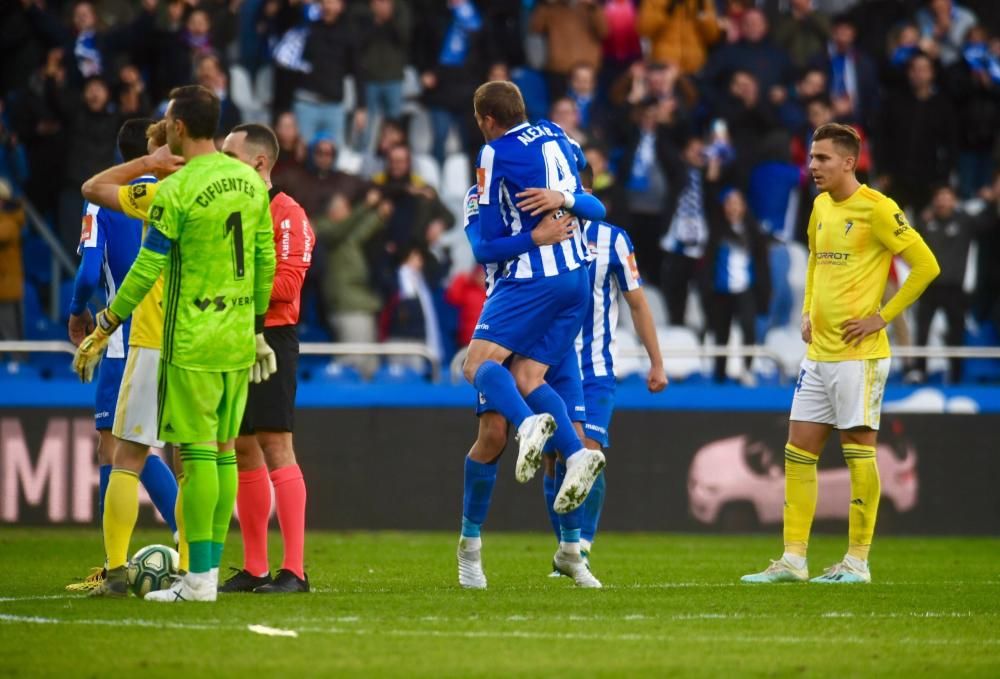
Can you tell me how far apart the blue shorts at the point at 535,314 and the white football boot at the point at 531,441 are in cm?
55

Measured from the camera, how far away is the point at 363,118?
1784cm

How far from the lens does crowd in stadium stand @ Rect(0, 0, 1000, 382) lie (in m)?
16.4

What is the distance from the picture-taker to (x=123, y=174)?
8367 mm

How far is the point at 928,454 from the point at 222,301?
9.37 metres

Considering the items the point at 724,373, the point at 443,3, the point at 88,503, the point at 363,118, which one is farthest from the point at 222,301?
the point at 443,3

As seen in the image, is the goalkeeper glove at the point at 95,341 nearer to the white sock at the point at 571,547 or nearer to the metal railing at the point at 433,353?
the white sock at the point at 571,547

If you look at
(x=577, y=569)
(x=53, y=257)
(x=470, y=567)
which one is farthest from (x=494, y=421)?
(x=53, y=257)

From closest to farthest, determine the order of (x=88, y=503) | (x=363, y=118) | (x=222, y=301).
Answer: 1. (x=222, y=301)
2. (x=88, y=503)
3. (x=363, y=118)

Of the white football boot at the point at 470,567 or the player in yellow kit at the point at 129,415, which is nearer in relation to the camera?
the player in yellow kit at the point at 129,415

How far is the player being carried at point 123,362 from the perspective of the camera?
8156 millimetres

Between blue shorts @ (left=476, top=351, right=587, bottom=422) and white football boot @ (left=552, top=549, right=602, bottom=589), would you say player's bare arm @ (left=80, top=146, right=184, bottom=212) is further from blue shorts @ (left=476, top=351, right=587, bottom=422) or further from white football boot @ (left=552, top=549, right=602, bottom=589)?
white football boot @ (left=552, top=549, right=602, bottom=589)

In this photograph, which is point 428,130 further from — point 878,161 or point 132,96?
point 878,161

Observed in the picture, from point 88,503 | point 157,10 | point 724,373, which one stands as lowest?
point 88,503

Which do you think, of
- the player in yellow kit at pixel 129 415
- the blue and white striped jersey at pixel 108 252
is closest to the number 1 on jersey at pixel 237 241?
the player in yellow kit at pixel 129 415
